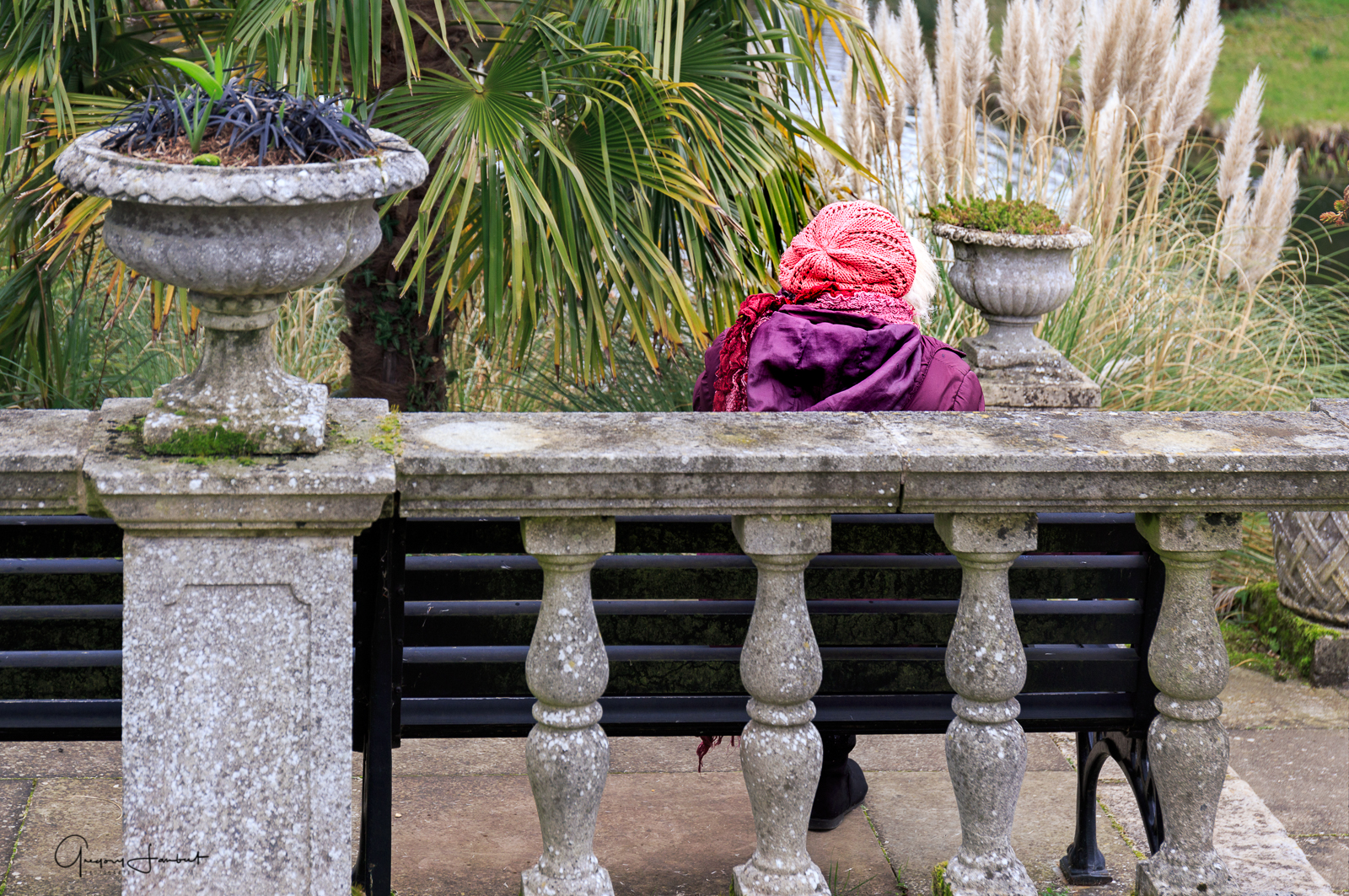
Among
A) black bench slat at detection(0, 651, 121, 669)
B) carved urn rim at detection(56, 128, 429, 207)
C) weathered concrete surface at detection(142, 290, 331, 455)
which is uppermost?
carved urn rim at detection(56, 128, 429, 207)

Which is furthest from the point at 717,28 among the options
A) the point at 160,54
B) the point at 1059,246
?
the point at 160,54

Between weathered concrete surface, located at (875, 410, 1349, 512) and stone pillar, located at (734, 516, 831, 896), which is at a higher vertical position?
weathered concrete surface, located at (875, 410, 1349, 512)

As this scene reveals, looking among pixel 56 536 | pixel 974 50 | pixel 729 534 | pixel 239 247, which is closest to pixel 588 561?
pixel 729 534

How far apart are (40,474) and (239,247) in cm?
44

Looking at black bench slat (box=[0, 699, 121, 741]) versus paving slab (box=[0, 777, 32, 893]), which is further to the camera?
paving slab (box=[0, 777, 32, 893])

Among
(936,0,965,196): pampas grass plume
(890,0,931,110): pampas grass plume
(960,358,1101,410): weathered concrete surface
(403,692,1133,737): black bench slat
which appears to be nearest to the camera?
(403,692,1133,737): black bench slat

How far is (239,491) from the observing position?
181cm

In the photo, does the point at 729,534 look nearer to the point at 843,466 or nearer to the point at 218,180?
the point at 843,466

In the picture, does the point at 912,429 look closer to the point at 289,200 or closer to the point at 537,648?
the point at 537,648

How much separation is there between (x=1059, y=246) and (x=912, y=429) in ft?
9.99

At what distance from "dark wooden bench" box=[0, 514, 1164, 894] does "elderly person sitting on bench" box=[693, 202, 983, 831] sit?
0.32 metres

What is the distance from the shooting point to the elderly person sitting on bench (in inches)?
111

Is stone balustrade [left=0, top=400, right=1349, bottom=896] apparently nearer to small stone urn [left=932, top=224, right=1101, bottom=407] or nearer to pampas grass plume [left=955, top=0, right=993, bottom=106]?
small stone urn [left=932, top=224, right=1101, bottom=407]

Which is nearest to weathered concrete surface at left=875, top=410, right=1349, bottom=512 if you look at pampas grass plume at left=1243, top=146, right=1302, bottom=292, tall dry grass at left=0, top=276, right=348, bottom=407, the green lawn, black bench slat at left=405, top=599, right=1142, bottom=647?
black bench slat at left=405, top=599, right=1142, bottom=647
